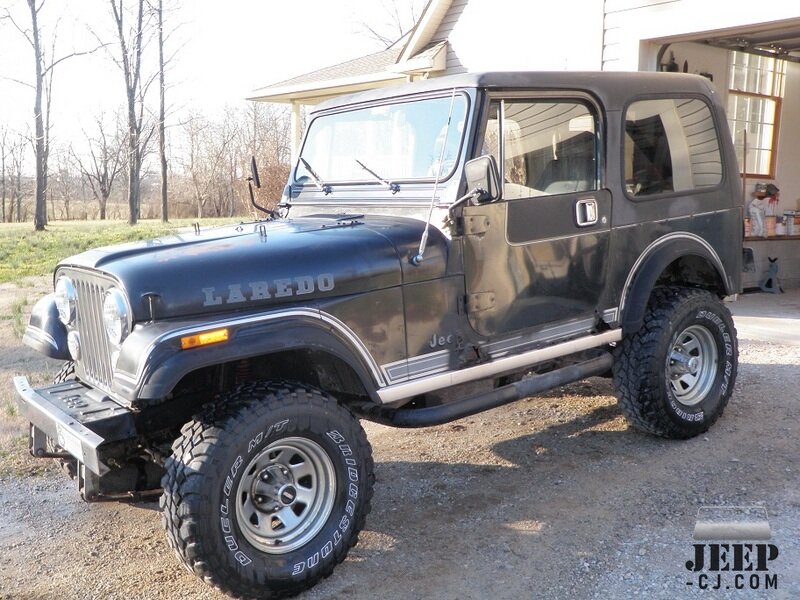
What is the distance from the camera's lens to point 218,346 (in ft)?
9.91

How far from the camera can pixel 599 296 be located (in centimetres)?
442

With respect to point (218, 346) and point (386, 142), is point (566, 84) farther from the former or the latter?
point (218, 346)

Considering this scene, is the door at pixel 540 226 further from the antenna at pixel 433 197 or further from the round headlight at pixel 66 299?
the round headlight at pixel 66 299

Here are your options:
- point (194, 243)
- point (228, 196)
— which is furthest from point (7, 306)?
point (228, 196)

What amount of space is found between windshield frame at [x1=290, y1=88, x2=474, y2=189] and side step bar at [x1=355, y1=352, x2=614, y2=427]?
3.67 ft

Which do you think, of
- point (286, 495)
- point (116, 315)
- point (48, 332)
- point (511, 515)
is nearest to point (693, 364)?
point (511, 515)

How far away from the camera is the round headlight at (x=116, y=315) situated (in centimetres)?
310

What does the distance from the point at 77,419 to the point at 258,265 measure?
3.18 feet

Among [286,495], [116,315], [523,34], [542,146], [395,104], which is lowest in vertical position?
[286,495]

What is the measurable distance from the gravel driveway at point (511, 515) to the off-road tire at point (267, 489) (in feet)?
0.76

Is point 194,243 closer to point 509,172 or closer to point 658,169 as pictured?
point 509,172

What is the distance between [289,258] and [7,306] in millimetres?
7922

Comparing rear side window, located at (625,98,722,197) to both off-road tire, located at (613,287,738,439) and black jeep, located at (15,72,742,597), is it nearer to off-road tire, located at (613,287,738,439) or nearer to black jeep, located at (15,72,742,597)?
black jeep, located at (15,72,742,597)

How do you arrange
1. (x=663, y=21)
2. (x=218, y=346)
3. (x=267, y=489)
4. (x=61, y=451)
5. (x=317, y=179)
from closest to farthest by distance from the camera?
(x=218, y=346), (x=267, y=489), (x=61, y=451), (x=317, y=179), (x=663, y=21)
